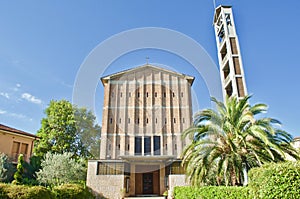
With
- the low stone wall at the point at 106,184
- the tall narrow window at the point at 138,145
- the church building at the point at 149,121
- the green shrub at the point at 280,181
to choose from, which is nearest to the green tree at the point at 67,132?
the church building at the point at 149,121

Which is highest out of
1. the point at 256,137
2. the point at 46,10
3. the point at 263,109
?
the point at 46,10

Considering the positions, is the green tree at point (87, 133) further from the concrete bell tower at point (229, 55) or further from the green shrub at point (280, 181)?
the green shrub at point (280, 181)

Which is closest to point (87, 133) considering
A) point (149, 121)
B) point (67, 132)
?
point (67, 132)

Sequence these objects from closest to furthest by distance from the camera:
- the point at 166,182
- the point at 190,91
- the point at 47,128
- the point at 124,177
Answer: the point at 124,177 < the point at 166,182 < the point at 190,91 < the point at 47,128

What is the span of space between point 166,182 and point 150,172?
2147 mm

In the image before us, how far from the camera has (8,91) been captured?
62.7 feet

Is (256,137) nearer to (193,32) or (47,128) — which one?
(193,32)

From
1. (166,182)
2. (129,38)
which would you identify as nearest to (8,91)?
(129,38)

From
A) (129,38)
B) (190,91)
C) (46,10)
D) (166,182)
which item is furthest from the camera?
(190,91)

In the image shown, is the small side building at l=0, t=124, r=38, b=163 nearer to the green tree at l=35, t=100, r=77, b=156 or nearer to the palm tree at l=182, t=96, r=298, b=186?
the green tree at l=35, t=100, r=77, b=156

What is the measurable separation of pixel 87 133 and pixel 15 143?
9.50 m

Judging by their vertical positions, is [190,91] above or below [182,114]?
above

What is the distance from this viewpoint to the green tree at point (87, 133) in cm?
2900

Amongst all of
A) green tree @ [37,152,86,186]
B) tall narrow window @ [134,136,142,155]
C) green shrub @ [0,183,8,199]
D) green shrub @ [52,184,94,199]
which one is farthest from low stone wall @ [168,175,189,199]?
green shrub @ [0,183,8,199]
